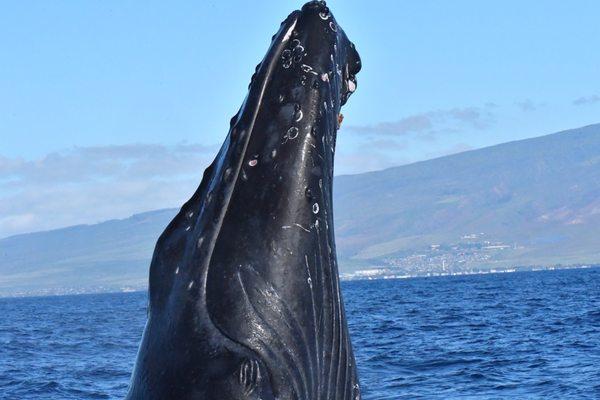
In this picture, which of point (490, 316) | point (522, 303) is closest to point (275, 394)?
point (490, 316)

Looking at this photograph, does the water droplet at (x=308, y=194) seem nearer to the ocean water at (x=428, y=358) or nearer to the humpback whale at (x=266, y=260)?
the humpback whale at (x=266, y=260)

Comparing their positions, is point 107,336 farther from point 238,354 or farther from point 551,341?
point 238,354

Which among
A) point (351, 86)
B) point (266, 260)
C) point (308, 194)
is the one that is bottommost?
point (266, 260)

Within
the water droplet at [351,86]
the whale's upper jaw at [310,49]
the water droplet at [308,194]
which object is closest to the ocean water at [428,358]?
the water droplet at [351,86]

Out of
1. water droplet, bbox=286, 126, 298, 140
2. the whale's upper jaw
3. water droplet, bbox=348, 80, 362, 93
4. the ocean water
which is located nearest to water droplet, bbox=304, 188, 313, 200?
water droplet, bbox=286, 126, 298, 140

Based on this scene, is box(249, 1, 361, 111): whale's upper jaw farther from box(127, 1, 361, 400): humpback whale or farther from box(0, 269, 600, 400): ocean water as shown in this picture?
box(0, 269, 600, 400): ocean water

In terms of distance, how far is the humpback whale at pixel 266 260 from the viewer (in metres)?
3.41

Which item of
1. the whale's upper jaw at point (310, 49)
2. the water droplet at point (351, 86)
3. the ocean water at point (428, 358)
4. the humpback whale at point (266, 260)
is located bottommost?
the ocean water at point (428, 358)

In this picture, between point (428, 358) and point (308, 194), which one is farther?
point (428, 358)

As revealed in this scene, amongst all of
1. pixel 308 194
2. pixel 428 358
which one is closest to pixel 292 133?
pixel 308 194

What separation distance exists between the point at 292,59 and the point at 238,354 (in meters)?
1.01

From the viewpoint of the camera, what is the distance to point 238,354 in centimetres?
337

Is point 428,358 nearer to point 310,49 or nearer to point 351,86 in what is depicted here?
point 351,86

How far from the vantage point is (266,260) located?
356 centimetres
